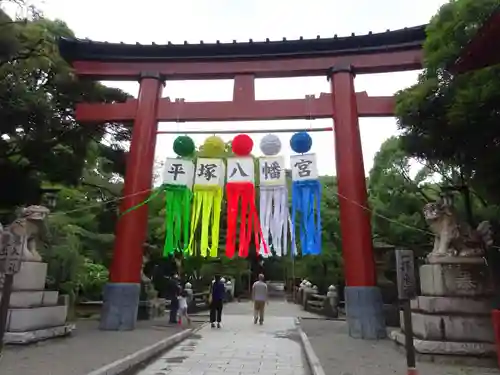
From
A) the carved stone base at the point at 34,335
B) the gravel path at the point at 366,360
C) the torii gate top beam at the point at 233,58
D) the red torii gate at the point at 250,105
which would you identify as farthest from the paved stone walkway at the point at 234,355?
the torii gate top beam at the point at 233,58

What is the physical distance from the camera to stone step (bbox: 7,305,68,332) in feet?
29.4

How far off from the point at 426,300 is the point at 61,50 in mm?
12216

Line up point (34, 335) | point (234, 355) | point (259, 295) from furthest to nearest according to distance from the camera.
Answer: point (259, 295) → point (34, 335) → point (234, 355)

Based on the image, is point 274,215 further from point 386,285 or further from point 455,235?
point 386,285

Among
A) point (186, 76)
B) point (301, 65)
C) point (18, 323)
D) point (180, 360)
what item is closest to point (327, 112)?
point (301, 65)

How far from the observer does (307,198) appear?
1116 centimetres

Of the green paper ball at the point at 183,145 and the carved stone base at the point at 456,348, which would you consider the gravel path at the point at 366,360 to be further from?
the green paper ball at the point at 183,145

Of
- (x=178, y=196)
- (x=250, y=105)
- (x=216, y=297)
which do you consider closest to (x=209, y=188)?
(x=178, y=196)

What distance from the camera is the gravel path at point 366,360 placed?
23.0 feet

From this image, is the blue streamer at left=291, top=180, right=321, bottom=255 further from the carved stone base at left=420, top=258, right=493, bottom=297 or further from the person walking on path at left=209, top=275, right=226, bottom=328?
the person walking on path at left=209, top=275, right=226, bottom=328

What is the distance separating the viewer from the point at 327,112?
1272cm

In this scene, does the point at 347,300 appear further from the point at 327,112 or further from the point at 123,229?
the point at 123,229

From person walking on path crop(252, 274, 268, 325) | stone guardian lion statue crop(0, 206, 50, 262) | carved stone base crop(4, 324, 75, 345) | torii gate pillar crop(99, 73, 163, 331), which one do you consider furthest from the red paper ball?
carved stone base crop(4, 324, 75, 345)

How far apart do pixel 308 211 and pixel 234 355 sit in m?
3.93
